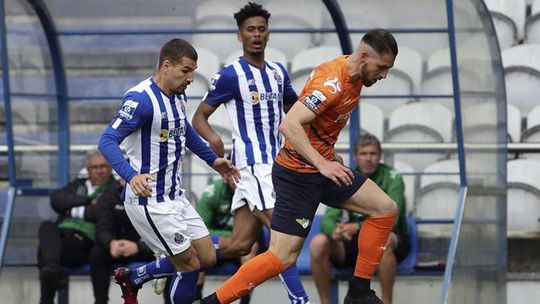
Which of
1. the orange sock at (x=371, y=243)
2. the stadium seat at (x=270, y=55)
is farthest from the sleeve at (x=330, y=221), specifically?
the orange sock at (x=371, y=243)

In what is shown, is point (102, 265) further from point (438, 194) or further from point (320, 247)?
point (438, 194)

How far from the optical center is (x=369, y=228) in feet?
28.1

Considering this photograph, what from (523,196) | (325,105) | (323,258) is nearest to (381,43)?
(325,105)

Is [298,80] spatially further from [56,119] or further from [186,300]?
[186,300]

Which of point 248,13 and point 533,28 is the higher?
point 533,28

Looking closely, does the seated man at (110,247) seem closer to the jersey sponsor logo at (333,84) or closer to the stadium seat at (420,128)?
the stadium seat at (420,128)

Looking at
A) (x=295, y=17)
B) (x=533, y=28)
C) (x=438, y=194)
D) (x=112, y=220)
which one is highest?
(x=533, y=28)

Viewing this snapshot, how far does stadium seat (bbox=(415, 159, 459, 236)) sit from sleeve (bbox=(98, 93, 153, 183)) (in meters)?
3.32

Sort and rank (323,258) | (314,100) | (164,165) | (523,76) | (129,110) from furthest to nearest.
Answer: (523,76) < (323,258) < (164,165) < (129,110) < (314,100)

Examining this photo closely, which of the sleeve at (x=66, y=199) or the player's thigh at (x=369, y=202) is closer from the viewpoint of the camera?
the player's thigh at (x=369, y=202)

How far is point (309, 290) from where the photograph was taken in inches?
444

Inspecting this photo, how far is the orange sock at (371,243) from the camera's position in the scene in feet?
28.0

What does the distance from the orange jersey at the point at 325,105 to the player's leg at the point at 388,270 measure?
228cm

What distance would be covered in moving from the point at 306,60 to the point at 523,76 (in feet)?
7.57
